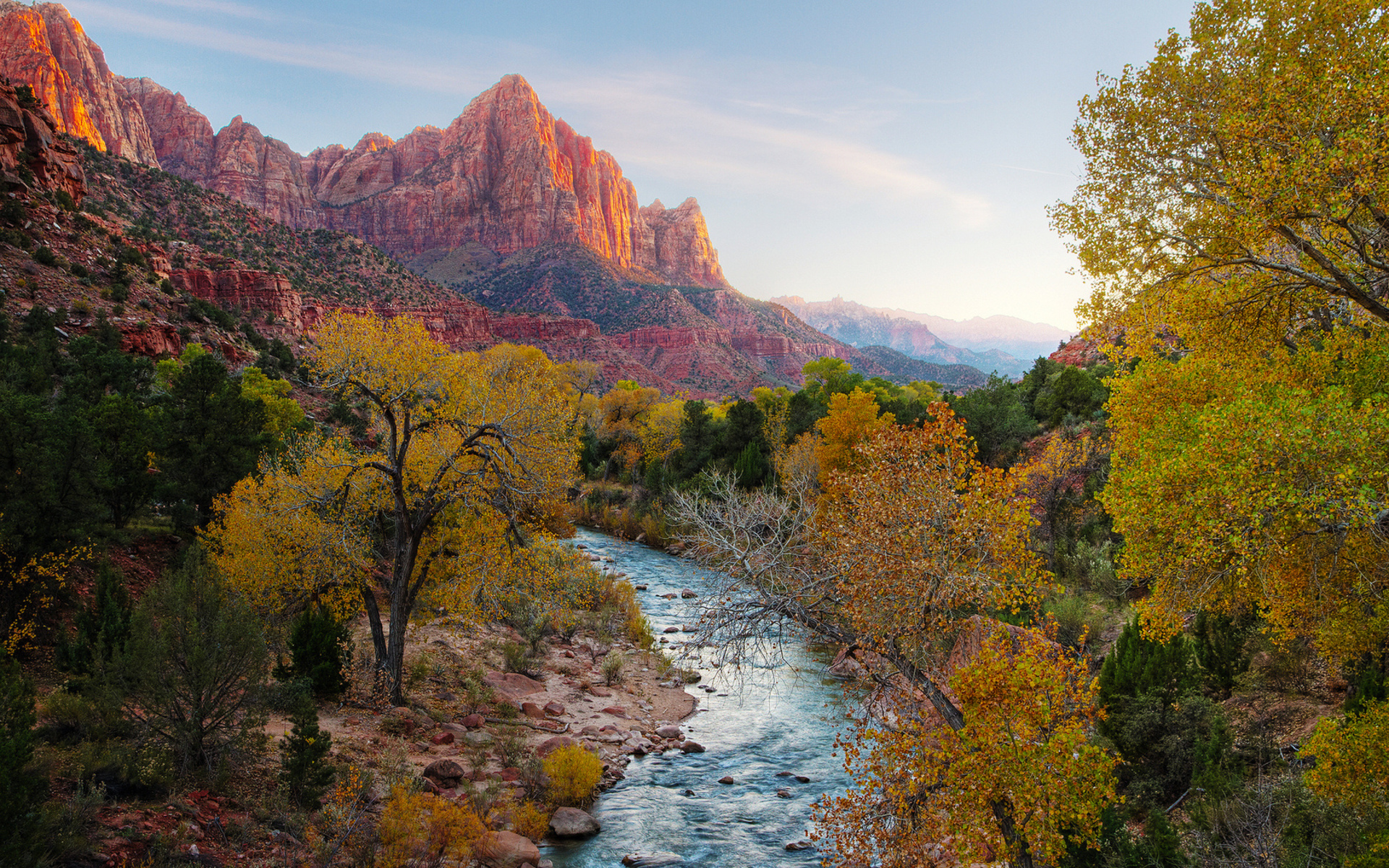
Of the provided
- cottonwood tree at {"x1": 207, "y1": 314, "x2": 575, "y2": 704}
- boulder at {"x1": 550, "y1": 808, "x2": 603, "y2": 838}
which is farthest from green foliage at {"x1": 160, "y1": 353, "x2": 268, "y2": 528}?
boulder at {"x1": 550, "y1": 808, "x2": 603, "y2": 838}

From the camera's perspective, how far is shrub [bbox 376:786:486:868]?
8789 mm

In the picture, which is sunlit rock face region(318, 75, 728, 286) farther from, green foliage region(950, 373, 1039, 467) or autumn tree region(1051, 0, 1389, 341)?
autumn tree region(1051, 0, 1389, 341)

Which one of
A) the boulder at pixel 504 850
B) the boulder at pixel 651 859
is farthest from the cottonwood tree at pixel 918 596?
the boulder at pixel 504 850

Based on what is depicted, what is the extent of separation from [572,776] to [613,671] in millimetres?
6780

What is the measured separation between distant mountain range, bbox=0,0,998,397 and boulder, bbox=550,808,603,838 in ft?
216

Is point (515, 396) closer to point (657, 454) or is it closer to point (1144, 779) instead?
point (1144, 779)

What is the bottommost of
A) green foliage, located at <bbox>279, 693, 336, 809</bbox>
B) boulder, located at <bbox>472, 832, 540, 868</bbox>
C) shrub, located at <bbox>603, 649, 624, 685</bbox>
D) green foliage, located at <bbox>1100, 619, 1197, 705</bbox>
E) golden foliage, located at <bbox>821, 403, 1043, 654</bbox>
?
shrub, located at <bbox>603, 649, 624, 685</bbox>

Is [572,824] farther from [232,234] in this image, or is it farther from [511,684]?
[232,234]

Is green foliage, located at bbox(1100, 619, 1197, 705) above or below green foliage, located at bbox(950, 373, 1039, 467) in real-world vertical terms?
below

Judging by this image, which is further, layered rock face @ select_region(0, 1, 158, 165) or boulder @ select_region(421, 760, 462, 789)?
layered rock face @ select_region(0, 1, 158, 165)

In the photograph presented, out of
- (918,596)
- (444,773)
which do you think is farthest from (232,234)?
(918,596)

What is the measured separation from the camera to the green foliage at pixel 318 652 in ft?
43.8

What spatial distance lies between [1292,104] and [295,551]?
1800cm

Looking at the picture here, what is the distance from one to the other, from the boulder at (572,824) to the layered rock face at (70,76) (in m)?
132
